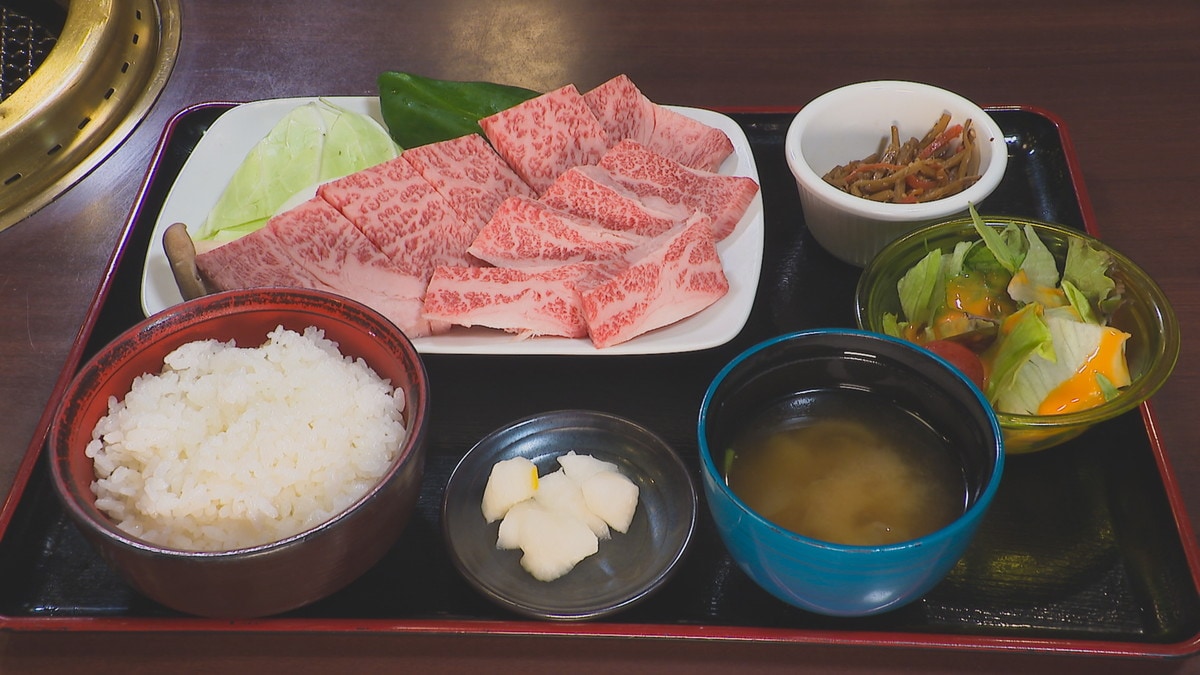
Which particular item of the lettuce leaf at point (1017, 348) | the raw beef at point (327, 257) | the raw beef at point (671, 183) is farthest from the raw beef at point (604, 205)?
the lettuce leaf at point (1017, 348)

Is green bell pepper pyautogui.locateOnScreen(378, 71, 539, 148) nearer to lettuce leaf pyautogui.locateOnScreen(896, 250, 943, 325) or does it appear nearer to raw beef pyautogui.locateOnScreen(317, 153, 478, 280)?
raw beef pyautogui.locateOnScreen(317, 153, 478, 280)

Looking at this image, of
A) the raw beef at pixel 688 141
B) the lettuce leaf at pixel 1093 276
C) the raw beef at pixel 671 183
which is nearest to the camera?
the lettuce leaf at pixel 1093 276

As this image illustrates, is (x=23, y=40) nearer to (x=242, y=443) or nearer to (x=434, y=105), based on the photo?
(x=434, y=105)

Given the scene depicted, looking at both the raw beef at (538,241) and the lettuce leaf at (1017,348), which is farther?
the raw beef at (538,241)

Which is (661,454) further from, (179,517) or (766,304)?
(179,517)

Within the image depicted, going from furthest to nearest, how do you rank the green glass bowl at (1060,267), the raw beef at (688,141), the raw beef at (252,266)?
the raw beef at (688,141) → the raw beef at (252,266) → the green glass bowl at (1060,267)

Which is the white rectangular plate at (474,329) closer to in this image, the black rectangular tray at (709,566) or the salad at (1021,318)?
the black rectangular tray at (709,566)

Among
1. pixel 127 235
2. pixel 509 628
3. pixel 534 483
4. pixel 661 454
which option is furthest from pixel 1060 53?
pixel 127 235
